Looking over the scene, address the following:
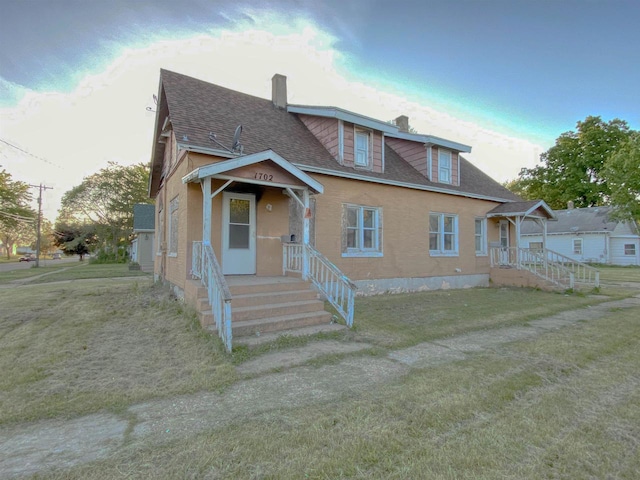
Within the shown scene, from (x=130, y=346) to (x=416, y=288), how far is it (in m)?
9.42

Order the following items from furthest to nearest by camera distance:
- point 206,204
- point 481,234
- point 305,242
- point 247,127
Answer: point 481,234, point 247,127, point 305,242, point 206,204

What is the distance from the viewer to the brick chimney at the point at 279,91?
496 inches

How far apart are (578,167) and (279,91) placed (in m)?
38.5

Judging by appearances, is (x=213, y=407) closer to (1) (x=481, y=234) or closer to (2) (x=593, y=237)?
(1) (x=481, y=234)

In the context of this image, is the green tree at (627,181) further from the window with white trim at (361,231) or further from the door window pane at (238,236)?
the door window pane at (238,236)

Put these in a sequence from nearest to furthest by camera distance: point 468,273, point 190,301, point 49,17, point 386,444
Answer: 1. point 386,444
2. point 190,301
3. point 49,17
4. point 468,273

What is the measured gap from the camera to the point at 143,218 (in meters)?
26.8

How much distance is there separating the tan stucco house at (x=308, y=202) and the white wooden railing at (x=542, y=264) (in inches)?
16.7

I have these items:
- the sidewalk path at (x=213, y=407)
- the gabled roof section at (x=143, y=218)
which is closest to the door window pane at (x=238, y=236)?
the sidewalk path at (x=213, y=407)

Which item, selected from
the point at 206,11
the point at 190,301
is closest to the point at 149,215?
the point at 206,11

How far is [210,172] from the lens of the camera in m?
6.56

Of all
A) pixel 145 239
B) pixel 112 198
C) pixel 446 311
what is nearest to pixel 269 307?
pixel 446 311

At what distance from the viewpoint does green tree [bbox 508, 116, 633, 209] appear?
114 ft

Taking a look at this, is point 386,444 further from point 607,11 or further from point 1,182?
point 1,182
